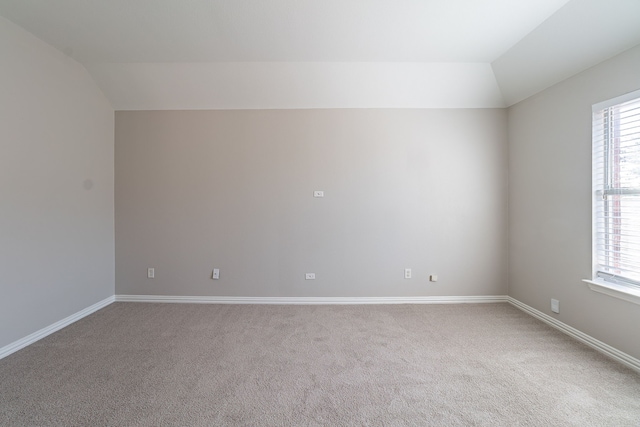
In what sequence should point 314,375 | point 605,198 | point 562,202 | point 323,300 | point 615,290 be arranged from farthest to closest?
point 323,300 → point 562,202 → point 605,198 → point 615,290 → point 314,375

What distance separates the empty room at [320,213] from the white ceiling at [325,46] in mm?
22

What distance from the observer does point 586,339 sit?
233 centimetres

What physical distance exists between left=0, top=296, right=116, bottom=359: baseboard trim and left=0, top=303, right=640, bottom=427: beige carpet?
9 centimetres

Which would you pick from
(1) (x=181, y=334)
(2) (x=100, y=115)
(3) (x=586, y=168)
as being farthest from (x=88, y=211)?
(3) (x=586, y=168)

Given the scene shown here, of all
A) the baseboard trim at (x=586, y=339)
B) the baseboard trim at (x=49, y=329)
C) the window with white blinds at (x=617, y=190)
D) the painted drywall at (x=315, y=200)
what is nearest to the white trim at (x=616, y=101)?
the window with white blinds at (x=617, y=190)

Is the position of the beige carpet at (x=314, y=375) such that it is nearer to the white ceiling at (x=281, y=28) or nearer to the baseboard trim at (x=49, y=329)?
the baseboard trim at (x=49, y=329)

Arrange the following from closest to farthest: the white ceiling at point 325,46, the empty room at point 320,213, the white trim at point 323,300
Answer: the empty room at point 320,213, the white ceiling at point 325,46, the white trim at point 323,300

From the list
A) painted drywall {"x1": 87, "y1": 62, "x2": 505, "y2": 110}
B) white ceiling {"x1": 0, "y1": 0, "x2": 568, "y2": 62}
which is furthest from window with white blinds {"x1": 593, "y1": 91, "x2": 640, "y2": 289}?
painted drywall {"x1": 87, "y1": 62, "x2": 505, "y2": 110}

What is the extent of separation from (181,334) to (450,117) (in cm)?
388

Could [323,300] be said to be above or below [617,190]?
below

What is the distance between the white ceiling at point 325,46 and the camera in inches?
81.6

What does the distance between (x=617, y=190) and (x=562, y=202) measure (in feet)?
1.50

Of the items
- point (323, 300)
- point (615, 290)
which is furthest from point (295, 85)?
point (615, 290)

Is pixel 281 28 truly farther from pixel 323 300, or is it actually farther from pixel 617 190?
pixel 617 190
